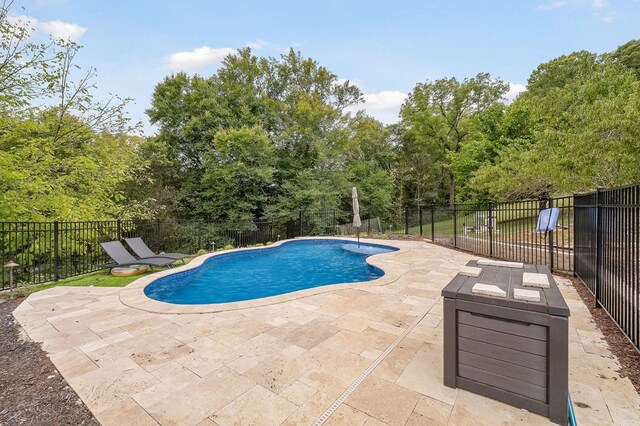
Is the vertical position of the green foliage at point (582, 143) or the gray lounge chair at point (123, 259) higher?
the green foliage at point (582, 143)

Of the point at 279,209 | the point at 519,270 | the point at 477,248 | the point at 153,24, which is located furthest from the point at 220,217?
the point at 519,270

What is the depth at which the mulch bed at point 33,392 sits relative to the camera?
6.31 feet

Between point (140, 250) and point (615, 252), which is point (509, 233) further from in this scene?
point (140, 250)

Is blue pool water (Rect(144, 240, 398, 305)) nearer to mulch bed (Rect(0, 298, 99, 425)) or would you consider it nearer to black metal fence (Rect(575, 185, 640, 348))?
mulch bed (Rect(0, 298, 99, 425))

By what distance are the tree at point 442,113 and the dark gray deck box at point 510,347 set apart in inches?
779

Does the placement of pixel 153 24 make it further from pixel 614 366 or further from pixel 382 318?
pixel 614 366

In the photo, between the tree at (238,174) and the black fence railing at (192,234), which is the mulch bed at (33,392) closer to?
the black fence railing at (192,234)

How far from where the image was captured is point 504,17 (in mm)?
8180

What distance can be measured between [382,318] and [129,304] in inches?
152

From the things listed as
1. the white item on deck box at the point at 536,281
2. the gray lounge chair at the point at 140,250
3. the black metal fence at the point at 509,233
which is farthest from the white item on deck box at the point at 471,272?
the gray lounge chair at the point at 140,250

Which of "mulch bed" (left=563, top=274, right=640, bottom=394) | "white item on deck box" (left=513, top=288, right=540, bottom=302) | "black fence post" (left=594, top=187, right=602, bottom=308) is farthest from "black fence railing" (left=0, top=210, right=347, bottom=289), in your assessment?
"black fence post" (left=594, top=187, right=602, bottom=308)

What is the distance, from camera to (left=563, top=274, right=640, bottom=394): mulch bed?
7.25 feet

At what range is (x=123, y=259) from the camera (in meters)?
6.74

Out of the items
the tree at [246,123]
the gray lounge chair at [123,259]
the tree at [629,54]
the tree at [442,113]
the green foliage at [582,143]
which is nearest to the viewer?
the gray lounge chair at [123,259]
